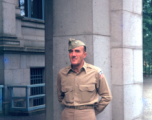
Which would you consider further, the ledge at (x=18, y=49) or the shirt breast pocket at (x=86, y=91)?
the ledge at (x=18, y=49)

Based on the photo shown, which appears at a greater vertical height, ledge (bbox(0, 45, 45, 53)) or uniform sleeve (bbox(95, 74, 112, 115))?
ledge (bbox(0, 45, 45, 53))

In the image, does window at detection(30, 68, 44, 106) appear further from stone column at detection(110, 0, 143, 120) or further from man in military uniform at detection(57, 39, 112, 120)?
man in military uniform at detection(57, 39, 112, 120)

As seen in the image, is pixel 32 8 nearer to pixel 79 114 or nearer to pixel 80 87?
pixel 80 87

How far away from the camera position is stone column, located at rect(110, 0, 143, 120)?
478cm

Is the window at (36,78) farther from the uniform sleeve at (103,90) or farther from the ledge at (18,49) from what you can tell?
the uniform sleeve at (103,90)

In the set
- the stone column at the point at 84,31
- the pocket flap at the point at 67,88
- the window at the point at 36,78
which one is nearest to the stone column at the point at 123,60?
the stone column at the point at 84,31

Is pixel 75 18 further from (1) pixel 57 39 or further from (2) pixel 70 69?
(2) pixel 70 69

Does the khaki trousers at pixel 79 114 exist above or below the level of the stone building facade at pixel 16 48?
below

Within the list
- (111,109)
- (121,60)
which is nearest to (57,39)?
(121,60)

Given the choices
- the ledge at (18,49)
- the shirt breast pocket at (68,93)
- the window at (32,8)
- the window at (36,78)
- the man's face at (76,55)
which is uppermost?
the window at (32,8)

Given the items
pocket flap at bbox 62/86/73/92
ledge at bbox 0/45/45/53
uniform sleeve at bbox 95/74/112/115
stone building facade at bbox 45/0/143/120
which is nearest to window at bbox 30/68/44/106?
ledge at bbox 0/45/45/53

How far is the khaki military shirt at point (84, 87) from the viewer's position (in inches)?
138

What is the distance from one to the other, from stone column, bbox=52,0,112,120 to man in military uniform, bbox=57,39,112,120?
73cm

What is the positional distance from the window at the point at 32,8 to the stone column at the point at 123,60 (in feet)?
26.8
